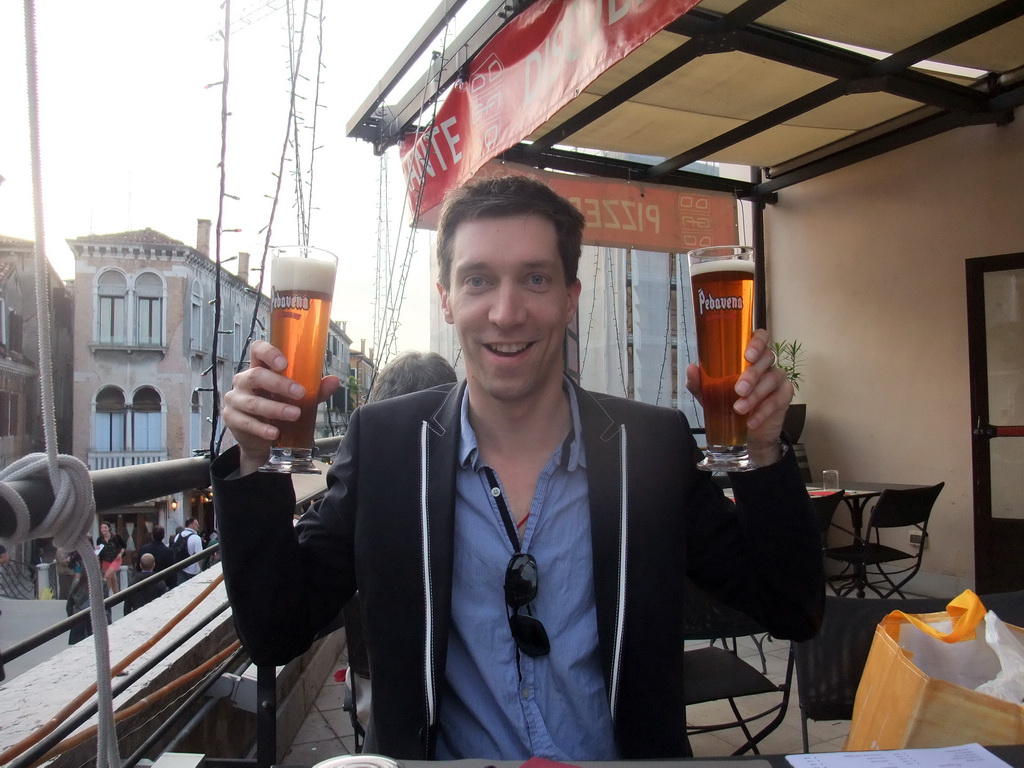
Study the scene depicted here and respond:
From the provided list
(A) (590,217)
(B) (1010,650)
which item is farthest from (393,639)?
(A) (590,217)

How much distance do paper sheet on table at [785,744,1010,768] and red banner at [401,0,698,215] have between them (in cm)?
207

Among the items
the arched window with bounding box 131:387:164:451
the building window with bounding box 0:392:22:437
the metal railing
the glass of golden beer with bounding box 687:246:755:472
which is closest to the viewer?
the metal railing

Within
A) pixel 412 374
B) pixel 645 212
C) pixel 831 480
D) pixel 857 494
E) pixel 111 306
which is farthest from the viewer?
pixel 111 306

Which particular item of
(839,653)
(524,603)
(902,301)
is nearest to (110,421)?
(902,301)

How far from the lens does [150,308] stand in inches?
345

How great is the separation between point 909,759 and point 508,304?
2.98ft

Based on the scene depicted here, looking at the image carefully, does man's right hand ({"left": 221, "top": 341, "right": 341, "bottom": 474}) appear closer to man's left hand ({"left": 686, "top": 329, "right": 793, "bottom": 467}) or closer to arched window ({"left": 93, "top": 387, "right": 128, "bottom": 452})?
man's left hand ({"left": 686, "top": 329, "right": 793, "bottom": 467})

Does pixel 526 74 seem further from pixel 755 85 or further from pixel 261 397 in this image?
pixel 261 397

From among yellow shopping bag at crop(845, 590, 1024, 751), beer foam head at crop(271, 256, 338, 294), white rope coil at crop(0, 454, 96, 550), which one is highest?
beer foam head at crop(271, 256, 338, 294)

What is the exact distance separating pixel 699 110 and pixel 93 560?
14.3ft

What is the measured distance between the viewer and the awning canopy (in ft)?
10.6

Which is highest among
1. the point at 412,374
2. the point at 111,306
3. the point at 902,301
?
the point at 111,306

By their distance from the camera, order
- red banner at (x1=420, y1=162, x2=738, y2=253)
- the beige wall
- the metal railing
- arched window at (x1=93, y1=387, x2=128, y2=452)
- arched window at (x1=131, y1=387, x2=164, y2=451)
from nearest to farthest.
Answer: the metal railing
the beige wall
red banner at (x1=420, y1=162, x2=738, y2=253)
arched window at (x1=93, y1=387, x2=128, y2=452)
arched window at (x1=131, y1=387, x2=164, y2=451)

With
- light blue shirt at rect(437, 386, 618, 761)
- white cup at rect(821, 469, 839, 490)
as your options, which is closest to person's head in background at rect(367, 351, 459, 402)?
light blue shirt at rect(437, 386, 618, 761)
